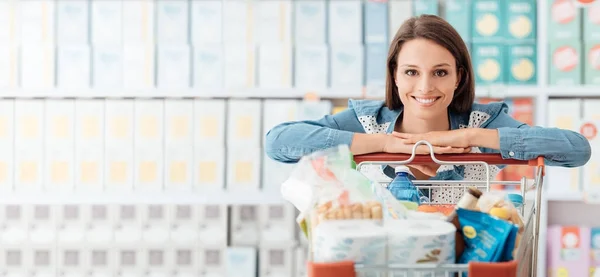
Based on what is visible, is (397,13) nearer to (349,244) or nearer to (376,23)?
(376,23)

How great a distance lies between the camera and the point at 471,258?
41.1 inches

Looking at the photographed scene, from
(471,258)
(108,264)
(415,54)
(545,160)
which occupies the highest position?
(415,54)

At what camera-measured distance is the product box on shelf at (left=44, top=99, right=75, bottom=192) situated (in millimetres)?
3184

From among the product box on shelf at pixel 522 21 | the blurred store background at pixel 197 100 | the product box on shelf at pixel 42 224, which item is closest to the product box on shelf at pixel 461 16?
the blurred store background at pixel 197 100

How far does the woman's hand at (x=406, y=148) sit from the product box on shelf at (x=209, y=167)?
170 cm

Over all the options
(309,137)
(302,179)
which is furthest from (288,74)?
(302,179)

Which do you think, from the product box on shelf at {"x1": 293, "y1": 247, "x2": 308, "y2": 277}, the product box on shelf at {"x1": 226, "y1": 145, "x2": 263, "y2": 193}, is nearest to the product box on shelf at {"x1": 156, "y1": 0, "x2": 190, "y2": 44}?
the product box on shelf at {"x1": 226, "y1": 145, "x2": 263, "y2": 193}

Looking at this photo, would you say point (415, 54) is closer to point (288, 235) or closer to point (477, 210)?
point (477, 210)

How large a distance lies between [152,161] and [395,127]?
1.54 meters

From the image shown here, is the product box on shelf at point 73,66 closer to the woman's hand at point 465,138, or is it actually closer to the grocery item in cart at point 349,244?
the woman's hand at point 465,138

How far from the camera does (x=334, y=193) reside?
1.10 meters

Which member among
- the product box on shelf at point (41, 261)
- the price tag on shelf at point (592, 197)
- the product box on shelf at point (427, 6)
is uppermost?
the product box on shelf at point (427, 6)

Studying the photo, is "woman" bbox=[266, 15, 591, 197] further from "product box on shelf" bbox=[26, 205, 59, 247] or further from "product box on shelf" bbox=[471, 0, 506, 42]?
"product box on shelf" bbox=[26, 205, 59, 247]

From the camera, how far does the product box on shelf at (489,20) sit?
3088 mm
